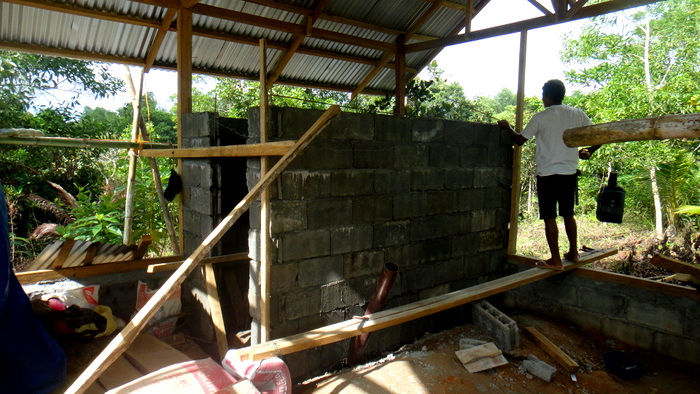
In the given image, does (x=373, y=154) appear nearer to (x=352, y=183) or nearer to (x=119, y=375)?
(x=352, y=183)

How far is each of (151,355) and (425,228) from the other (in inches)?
109

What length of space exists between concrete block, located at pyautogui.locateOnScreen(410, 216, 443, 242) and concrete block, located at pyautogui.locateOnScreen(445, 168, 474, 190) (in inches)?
16.0

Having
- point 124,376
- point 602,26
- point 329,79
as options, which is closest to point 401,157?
point 124,376

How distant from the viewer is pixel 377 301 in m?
3.63

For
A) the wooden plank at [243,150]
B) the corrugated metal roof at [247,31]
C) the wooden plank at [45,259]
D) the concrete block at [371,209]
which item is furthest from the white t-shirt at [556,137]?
the wooden plank at [45,259]

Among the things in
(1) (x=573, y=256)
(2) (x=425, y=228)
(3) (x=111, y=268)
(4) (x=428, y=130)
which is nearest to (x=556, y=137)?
(4) (x=428, y=130)

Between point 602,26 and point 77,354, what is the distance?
48.3ft

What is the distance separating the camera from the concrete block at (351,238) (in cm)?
365

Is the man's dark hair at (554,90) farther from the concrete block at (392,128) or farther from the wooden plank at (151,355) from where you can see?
the wooden plank at (151,355)

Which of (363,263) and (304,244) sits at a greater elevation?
(304,244)

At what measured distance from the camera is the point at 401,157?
406 centimetres

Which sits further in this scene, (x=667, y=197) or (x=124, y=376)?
(x=667, y=197)

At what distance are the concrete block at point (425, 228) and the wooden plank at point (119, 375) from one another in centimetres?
267

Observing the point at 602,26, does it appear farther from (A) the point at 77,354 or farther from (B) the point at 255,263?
(A) the point at 77,354
